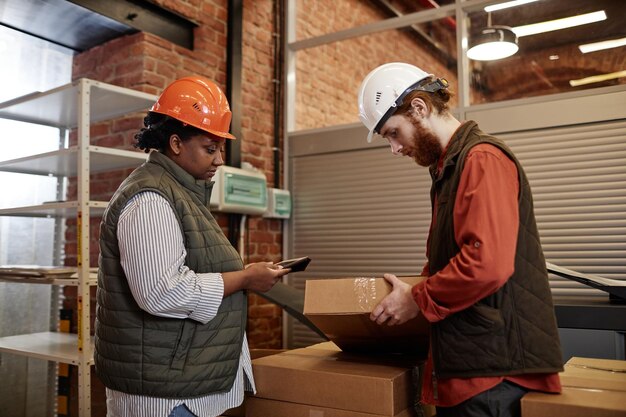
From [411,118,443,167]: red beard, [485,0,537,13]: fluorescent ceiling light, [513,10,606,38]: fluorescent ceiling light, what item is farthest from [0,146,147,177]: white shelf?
[513,10,606,38]: fluorescent ceiling light

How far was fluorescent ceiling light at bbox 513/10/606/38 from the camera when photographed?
3.16 m

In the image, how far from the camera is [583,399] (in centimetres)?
131

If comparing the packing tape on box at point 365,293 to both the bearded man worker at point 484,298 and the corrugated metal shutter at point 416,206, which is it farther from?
the corrugated metal shutter at point 416,206

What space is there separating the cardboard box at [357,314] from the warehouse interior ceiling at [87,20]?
2052 mm

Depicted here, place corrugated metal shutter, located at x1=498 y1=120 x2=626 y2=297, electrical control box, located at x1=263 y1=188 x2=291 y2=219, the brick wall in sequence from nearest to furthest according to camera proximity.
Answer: corrugated metal shutter, located at x1=498 y1=120 x2=626 y2=297 < electrical control box, located at x1=263 y1=188 x2=291 y2=219 < the brick wall

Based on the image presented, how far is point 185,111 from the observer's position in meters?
1.55

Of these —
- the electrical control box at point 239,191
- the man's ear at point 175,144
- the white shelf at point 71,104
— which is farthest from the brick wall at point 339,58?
the man's ear at point 175,144

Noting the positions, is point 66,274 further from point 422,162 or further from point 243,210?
point 422,162

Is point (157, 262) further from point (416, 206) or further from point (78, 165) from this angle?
point (416, 206)

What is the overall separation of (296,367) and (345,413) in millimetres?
215

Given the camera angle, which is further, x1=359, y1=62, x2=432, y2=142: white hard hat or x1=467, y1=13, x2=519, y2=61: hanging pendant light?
x1=467, y1=13, x2=519, y2=61: hanging pendant light

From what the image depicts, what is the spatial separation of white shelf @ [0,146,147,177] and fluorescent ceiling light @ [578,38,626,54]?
2.61 metres

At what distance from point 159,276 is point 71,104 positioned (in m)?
1.52

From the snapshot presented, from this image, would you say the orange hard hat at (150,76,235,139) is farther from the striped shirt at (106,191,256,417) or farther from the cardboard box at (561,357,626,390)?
the cardboard box at (561,357,626,390)
